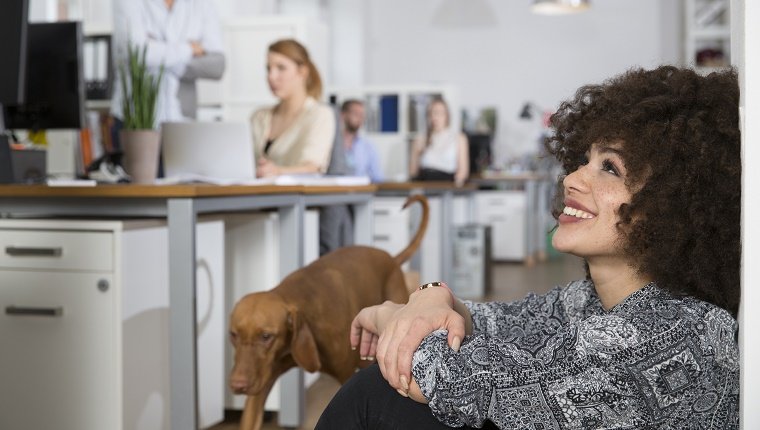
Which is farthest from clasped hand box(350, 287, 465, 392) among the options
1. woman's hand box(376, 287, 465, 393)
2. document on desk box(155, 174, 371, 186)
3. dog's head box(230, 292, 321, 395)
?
document on desk box(155, 174, 371, 186)

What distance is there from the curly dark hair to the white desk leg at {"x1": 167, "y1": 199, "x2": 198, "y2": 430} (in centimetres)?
105

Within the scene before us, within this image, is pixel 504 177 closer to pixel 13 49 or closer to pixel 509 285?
pixel 509 285

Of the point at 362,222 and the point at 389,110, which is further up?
the point at 389,110

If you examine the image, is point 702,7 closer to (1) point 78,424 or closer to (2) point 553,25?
(2) point 553,25

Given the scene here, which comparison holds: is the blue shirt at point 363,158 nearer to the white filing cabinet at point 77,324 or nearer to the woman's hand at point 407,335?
the white filing cabinet at point 77,324

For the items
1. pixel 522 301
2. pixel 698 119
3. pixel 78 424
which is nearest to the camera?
pixel 698 119

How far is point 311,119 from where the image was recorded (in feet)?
12.0

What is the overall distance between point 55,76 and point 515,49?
7987mm

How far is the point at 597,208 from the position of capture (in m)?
1.19

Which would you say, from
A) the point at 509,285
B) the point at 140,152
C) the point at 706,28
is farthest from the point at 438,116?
the point at 140,152

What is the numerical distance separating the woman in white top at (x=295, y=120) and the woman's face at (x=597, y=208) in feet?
7.83

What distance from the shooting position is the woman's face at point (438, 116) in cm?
706

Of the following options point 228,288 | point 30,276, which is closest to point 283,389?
point 228,288

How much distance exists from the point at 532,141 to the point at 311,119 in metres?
6.62
